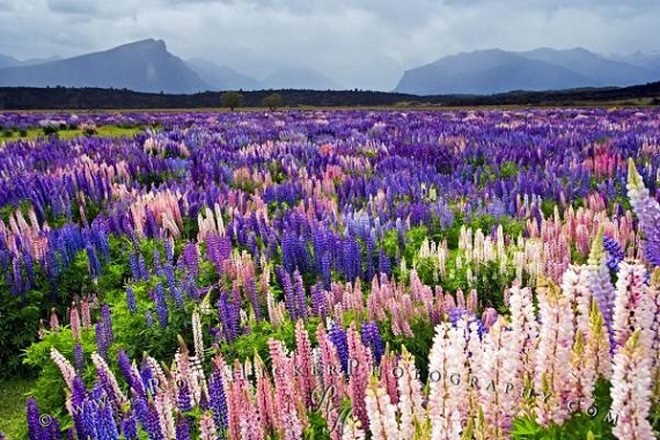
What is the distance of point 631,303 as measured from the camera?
183 cm

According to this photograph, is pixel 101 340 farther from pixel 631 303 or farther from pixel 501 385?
pixel 631 303

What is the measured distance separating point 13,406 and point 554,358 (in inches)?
192

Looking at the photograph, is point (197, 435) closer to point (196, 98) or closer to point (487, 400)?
point (487, 400)

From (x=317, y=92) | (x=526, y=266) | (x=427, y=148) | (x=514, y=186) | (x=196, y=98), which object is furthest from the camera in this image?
(x=317, y=92)

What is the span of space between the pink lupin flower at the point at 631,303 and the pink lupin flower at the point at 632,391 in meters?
0.24

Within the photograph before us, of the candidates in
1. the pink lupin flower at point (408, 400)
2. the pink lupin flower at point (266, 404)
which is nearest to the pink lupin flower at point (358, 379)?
the pink lupin flower at point (266, 404)

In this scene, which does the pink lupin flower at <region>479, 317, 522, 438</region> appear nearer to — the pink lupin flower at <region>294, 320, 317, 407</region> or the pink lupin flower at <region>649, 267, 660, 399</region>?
the pink lupin flower at <region>649, 267, 660, 399</region>

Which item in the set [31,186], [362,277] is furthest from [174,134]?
[362,277]

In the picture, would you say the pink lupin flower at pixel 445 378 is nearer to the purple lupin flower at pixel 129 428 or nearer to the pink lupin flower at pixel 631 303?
the pink lupin flower at pixel 631 303

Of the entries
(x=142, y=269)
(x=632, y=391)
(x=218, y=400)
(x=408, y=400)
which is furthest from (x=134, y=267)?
(x=632, y=391)

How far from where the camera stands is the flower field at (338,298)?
77.0 inches

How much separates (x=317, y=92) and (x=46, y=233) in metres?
108

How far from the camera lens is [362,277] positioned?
6266 millimetres

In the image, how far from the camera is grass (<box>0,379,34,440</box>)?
4465mm
